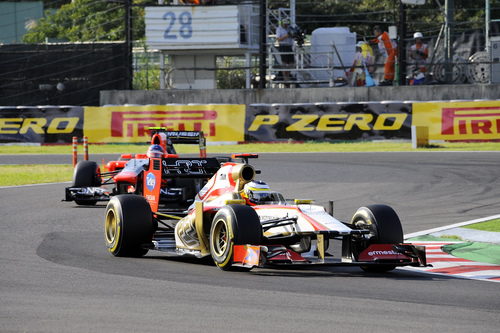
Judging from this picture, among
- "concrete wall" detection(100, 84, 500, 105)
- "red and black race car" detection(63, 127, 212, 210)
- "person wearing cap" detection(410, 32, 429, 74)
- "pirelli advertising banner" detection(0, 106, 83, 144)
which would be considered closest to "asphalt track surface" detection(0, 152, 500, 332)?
"red and black race car" detection(63, 127, 212, 210)

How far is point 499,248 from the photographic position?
1160 cm

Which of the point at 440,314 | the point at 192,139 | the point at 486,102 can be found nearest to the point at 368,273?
the point at 440,314

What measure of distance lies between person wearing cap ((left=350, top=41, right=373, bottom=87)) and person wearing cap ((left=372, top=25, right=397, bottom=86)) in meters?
0.40

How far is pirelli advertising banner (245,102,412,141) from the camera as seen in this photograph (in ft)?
95.7

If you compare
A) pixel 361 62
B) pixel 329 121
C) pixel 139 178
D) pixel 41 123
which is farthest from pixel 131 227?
pixel 361 62

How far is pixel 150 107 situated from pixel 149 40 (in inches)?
255

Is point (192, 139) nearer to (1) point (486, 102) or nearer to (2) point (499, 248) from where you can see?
(2) point (499, 248)

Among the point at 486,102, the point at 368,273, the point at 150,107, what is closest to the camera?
the point at 368,273

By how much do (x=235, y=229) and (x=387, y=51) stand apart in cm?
2283

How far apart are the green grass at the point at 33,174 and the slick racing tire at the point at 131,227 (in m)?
10.9

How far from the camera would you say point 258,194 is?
1063 cm

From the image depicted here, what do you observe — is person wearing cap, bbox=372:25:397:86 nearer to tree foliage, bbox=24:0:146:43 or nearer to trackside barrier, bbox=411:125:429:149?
trackside barrier, bbox=411:125:429:149

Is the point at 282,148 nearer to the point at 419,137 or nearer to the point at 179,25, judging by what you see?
the point at 419,137

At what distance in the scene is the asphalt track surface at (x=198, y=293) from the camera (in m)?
7.03
